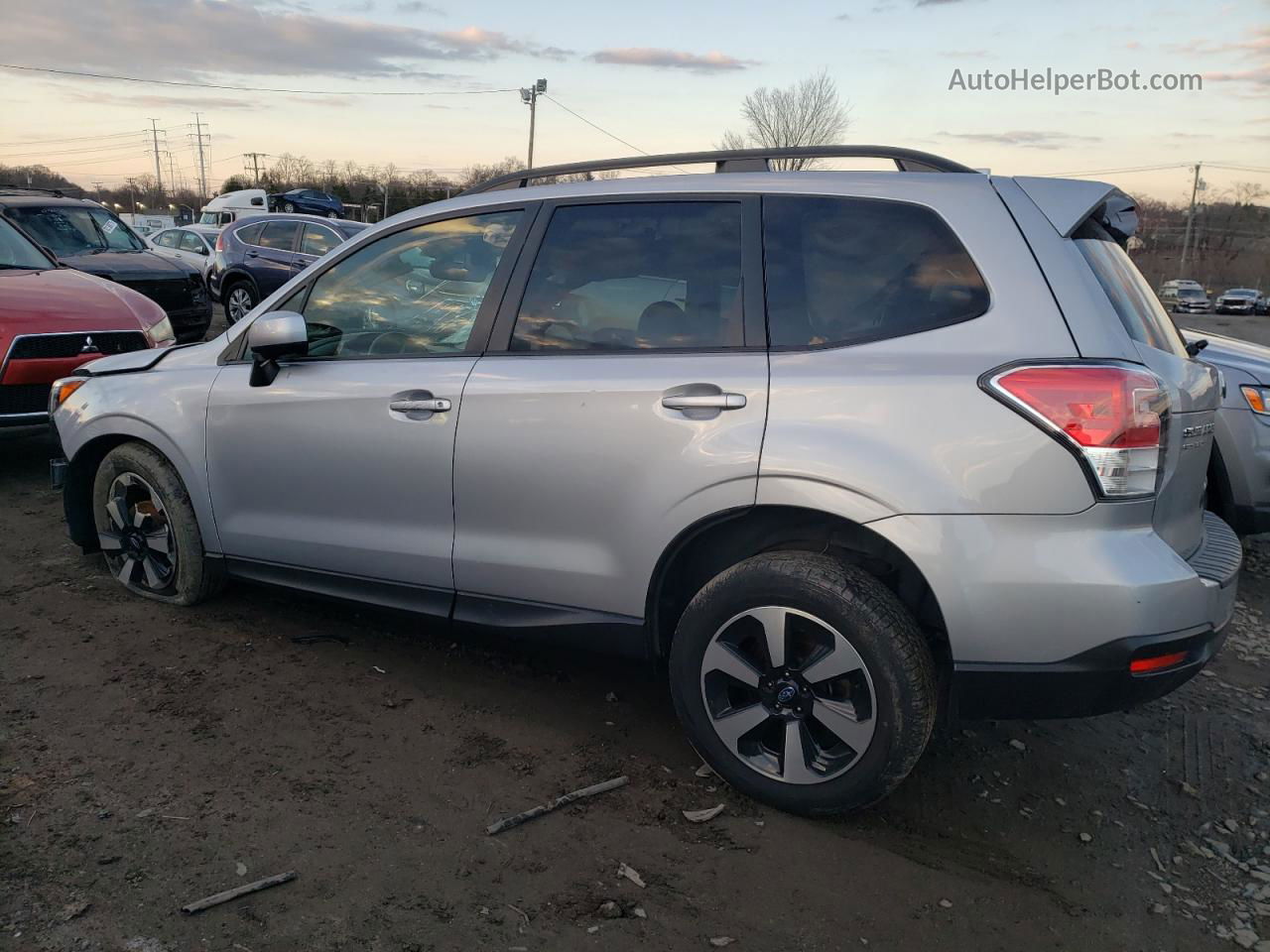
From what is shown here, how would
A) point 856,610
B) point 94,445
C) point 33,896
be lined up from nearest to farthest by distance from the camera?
point 33,896 → point 856,610 → point 94,445

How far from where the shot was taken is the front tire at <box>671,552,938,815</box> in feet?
8.84

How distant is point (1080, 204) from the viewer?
9.31ft

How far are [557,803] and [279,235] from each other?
13.3m

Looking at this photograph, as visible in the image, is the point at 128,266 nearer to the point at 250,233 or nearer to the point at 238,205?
the point at 250,233

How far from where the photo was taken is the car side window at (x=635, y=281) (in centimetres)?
308

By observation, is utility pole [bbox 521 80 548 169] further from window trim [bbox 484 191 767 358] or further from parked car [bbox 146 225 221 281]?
window trim [bbox 484 191 767 358]

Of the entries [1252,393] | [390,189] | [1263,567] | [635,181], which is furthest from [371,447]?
[390,189]

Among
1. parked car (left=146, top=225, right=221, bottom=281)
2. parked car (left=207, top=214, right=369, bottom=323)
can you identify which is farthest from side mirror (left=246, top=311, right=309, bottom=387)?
parked car (left=146, top=225, right=221, bottom=281)

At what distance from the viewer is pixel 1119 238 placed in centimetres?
315

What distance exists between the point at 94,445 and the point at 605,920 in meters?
3.31

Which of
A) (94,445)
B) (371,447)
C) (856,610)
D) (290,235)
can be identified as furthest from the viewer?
(290,235)

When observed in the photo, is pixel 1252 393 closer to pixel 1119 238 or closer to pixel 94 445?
pixel 1119 238

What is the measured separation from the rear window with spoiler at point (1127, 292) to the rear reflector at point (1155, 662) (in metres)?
0.85

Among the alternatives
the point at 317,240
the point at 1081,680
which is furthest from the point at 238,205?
the point at 1081,680
